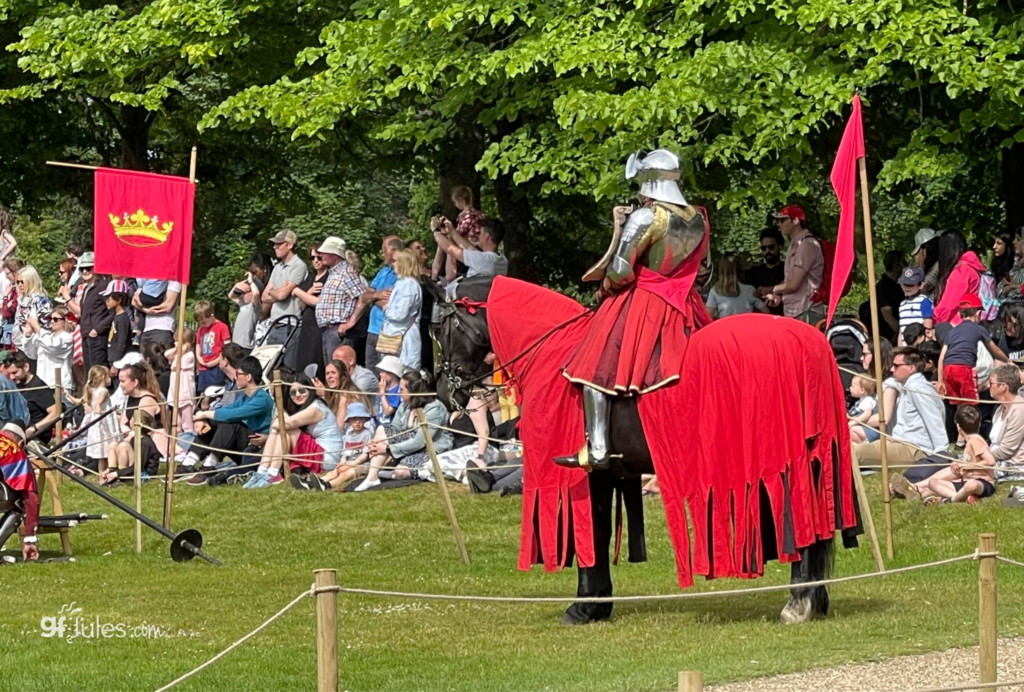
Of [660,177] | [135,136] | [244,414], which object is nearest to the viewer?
[660,177]

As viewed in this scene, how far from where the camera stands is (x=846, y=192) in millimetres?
12844

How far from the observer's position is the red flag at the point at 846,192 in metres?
12.4

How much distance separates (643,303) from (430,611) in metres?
2.61

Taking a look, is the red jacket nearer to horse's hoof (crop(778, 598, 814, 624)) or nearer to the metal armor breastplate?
horse's hoof (crop(778, 598, 814, 624))

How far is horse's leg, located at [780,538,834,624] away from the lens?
1066 centimetres

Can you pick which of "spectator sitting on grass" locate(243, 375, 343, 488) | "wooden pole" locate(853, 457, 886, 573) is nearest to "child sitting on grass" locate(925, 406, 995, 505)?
"wooden pole" locate(853, 457, 886, 573)

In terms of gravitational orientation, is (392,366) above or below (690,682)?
above

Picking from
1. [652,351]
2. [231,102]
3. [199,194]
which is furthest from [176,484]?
[199,194]

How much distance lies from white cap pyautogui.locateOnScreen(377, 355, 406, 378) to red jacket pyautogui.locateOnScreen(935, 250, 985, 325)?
4.99 metres

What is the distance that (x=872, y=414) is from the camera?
1581cm

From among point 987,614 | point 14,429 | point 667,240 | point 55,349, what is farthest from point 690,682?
point 55,349

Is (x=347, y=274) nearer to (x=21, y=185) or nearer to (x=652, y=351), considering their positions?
(x=652, y=351)

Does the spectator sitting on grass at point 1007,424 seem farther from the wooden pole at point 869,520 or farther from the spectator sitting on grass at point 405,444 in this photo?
the spectator sitting on grass at point 405,444

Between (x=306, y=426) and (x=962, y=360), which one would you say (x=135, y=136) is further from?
(x=962, y=360)
